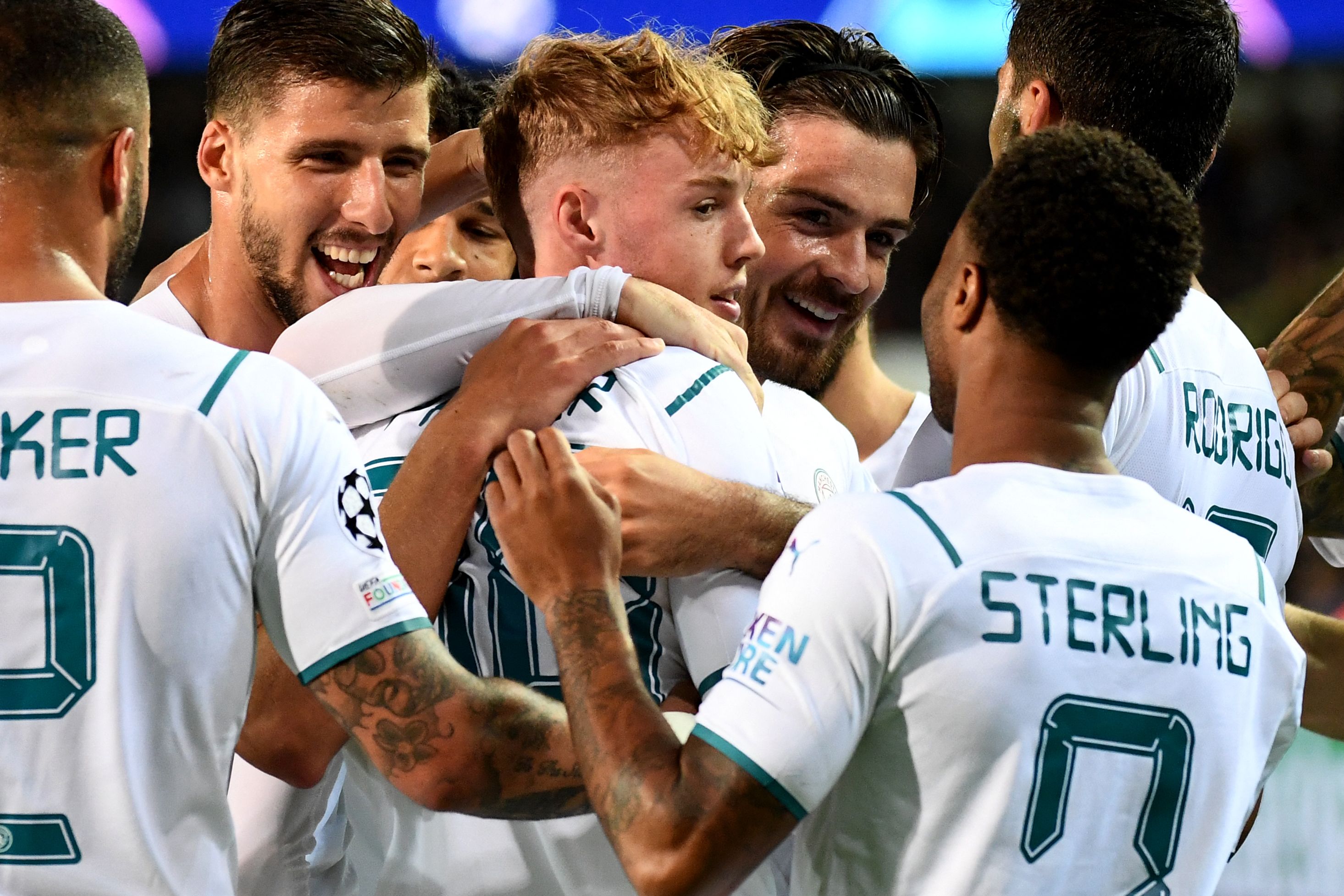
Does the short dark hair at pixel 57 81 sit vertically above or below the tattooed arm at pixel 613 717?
above

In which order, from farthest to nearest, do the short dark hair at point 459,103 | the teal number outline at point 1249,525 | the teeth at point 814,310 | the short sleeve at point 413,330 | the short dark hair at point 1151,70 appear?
the short dark hair at point 459,103 < the teeth at point 814,310 < the short dark hair at point 1151,70 < the teal number outline at point 1249,525 < the short sleeve at point 413,330

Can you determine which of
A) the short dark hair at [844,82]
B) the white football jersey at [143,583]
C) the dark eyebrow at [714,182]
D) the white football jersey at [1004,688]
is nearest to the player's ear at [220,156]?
the short dark hair at [844,82]

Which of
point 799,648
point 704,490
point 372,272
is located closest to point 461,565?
point 704,490

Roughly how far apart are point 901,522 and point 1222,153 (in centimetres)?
1131

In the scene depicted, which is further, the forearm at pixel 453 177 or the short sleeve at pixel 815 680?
the forearm at pixel 453 177

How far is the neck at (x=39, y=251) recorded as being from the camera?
2.14 metres

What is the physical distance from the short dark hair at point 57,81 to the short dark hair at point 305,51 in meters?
1.72

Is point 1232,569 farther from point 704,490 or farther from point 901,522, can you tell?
point 704,490

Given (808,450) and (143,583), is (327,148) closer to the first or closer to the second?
(808,450)

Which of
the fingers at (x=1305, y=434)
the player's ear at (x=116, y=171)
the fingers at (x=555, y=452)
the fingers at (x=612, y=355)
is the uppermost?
the player's ear at (x=116, y=171)

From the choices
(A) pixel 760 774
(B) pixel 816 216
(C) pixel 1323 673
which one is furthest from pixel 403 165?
(C) pixel 1323 673

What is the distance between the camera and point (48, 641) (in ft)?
6.55

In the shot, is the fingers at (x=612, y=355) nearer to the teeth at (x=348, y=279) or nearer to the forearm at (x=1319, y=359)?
the teeth at (x=348, y=279)

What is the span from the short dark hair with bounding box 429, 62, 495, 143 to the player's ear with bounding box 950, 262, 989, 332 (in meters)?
3.55
